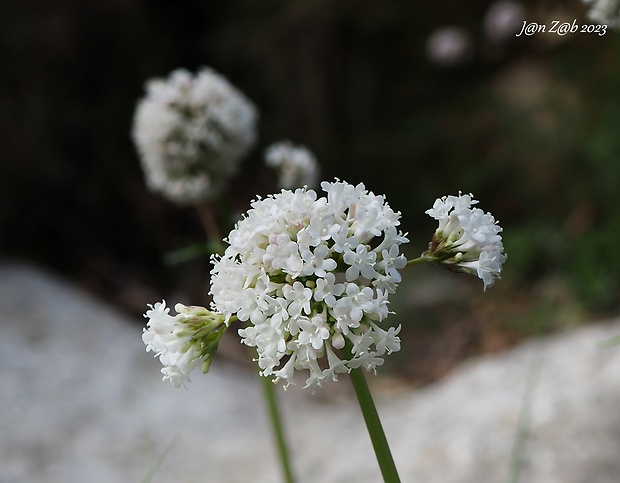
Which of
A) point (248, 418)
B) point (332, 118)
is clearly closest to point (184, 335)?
point (248, 418)

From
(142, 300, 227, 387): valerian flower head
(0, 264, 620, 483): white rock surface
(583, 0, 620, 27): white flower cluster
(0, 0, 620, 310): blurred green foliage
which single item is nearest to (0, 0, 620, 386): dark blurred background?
(0, 0, 620, 310): blurred green foliage

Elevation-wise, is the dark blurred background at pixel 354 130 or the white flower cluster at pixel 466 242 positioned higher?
the dark blurred background at pixel 354 130

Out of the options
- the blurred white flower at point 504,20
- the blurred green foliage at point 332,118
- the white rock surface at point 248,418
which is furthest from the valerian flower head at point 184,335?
the blurred white flower at point 504,20

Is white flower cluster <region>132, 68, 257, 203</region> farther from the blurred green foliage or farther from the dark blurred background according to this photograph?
the blurred green foliage

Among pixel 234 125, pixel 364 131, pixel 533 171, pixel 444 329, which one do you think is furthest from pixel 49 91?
pixel 533 171

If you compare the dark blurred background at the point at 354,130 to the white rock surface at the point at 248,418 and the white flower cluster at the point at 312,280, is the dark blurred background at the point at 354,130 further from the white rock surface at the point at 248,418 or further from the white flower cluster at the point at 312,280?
the white flower cluster at the point at 312,280
